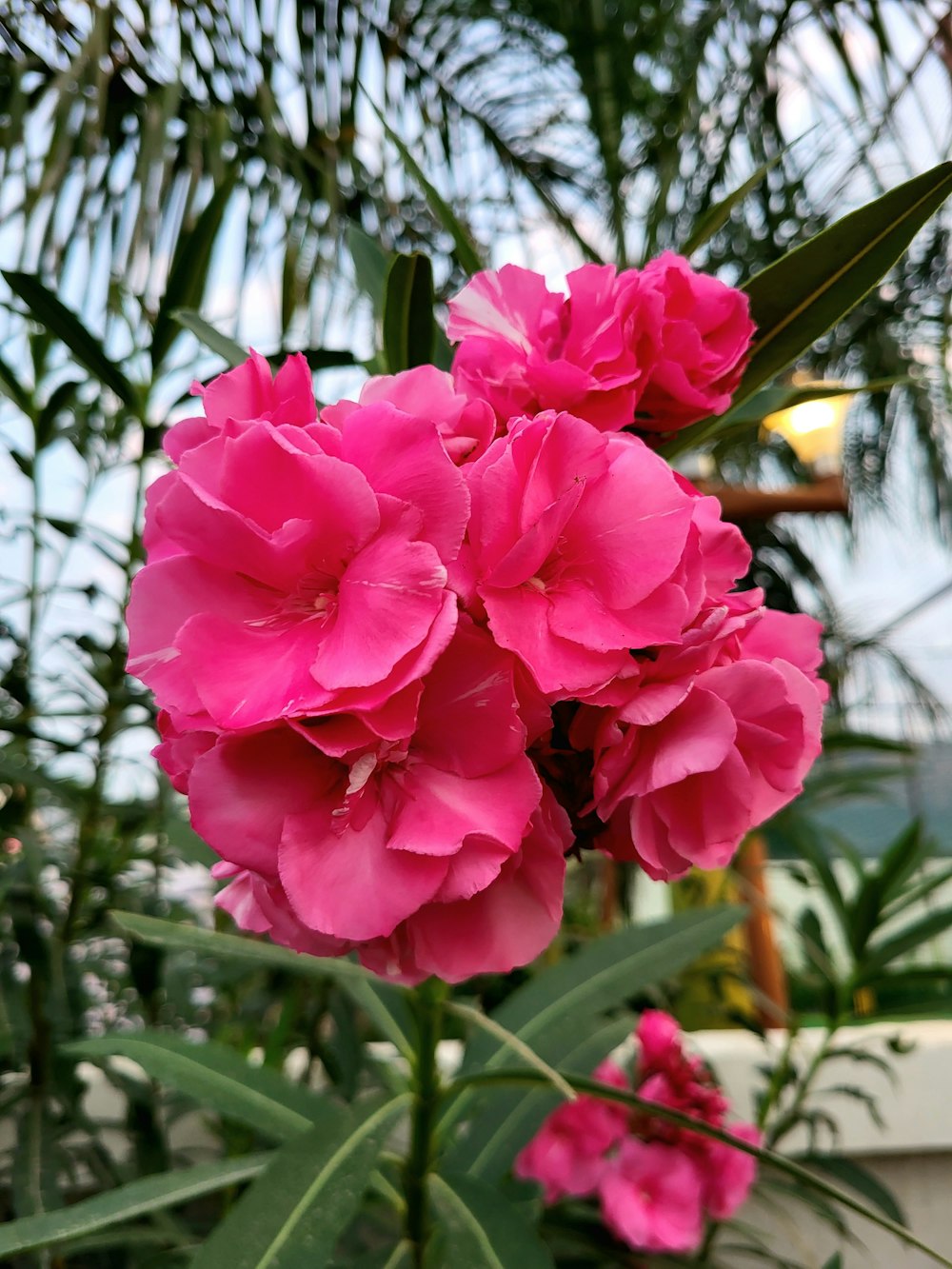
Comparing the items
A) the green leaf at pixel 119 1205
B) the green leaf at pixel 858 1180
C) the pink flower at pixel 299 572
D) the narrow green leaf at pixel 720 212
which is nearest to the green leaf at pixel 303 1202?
the green leaf at pixel 119 1205

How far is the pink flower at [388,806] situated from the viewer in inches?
9.1

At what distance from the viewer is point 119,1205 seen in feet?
1.28

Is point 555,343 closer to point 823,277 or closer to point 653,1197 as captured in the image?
point 823,277

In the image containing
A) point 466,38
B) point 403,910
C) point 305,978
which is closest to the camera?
point 403,910

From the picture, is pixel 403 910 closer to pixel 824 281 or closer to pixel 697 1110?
pixel 824 281

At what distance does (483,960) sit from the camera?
26 centimetres

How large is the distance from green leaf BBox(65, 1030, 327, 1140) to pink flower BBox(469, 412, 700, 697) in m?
0.39

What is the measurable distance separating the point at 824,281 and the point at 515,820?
282 millimetres

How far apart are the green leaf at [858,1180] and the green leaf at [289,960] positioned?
0.50 meters

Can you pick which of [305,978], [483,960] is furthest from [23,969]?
[483,960]

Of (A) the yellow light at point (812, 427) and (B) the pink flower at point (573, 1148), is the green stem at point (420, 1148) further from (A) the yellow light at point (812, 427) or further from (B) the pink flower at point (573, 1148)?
(A) the yellow light at point (812, 427)

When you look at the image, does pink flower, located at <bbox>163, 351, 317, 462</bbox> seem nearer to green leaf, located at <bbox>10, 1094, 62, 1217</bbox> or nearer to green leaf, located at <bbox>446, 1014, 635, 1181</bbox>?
green leaf, located at <bbox>446, 1014, 635, 1181</bbox>

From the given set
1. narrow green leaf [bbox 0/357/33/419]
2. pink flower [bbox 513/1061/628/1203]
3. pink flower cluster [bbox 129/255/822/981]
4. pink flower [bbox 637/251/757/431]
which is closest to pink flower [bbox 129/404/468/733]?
pink flower cluster [bbox 129/255/822/981]

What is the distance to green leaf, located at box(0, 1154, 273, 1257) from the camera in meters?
0.35
